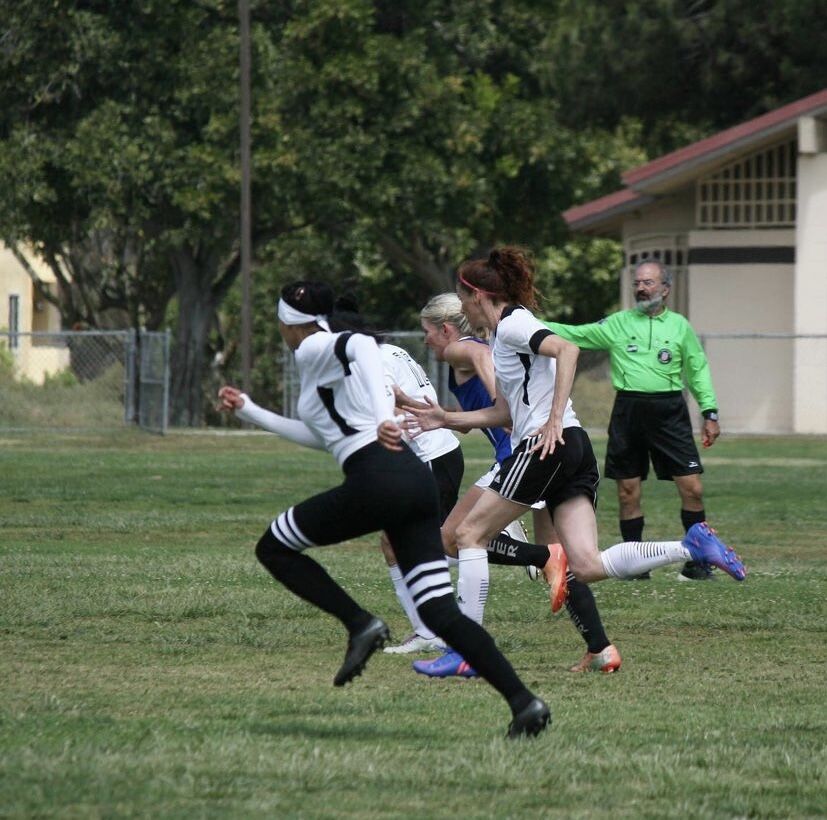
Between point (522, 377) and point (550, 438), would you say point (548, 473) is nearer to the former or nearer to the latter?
point (550, 438)

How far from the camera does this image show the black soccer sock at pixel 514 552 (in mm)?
9102

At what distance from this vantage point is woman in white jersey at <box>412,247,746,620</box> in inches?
313

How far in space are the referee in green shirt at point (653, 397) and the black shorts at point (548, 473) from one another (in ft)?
12.6

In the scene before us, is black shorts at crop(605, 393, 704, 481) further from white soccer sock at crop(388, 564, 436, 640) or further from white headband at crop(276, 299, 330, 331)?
white headband at crop(276, 299, 330, 331)

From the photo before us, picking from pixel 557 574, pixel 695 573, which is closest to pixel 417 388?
pixel 557 574

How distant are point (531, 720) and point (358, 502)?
1.00 metres

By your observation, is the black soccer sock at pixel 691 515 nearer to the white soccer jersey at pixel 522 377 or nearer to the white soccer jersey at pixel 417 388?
the white soccer jersey at pixel 417 388

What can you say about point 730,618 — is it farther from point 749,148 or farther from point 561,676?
point 749,148

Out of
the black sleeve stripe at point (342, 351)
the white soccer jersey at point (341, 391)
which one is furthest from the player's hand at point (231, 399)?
the black sleeve stripe at point (342, 351)

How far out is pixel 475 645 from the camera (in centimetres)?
661

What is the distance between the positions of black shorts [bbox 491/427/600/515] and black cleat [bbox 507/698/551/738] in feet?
5.47

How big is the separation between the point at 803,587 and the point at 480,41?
84.7 ft

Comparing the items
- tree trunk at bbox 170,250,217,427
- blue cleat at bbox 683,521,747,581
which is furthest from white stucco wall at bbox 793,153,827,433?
blue cleat at bbox 683,521,747,581

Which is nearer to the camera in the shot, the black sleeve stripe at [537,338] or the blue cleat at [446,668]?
the black sleeve stripe at [537,338]
